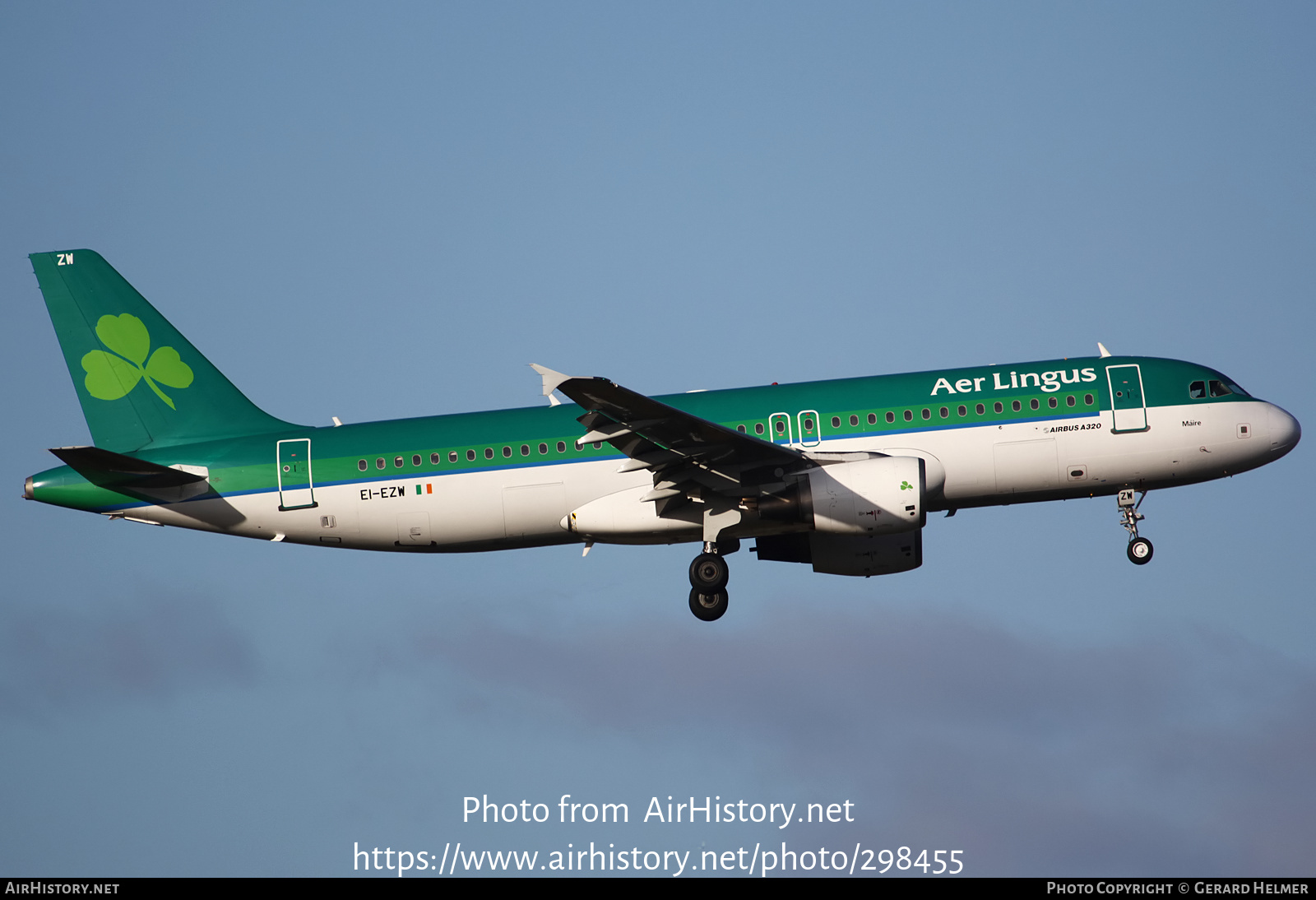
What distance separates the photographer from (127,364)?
37188 millimetres

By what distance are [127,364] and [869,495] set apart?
780 inches

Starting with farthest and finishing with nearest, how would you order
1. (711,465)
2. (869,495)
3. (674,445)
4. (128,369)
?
(128,369), (711,465), (869,495), (674,445)

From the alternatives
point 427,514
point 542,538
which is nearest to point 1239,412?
point 542,538

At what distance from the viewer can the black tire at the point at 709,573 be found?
34.1 metres

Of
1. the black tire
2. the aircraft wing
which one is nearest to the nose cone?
the aircraft wing

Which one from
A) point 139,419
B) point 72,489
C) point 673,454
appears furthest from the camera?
point 139,419

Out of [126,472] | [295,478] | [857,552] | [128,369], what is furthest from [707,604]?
[128,369]

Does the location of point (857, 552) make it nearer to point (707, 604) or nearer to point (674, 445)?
point (707, 604)

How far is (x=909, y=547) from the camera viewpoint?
36.7 metres

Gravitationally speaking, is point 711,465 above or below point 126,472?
below

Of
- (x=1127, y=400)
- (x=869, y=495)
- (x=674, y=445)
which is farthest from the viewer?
(x=1127, y=400)

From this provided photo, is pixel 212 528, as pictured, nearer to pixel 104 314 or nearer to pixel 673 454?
pixel 104 314

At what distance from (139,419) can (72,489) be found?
3127 mm

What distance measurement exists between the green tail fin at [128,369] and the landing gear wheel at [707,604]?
38.1 ft
